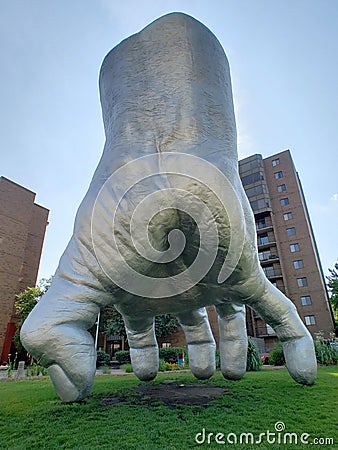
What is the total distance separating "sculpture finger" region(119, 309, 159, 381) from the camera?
4.77 m

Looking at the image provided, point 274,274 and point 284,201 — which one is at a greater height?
point 284,201

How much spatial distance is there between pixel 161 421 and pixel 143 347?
2062 mm

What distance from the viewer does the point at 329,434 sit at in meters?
2.53

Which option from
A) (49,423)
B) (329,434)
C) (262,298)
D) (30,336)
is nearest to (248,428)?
(329,434)

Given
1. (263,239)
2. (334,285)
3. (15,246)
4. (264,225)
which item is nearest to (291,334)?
(334,285)

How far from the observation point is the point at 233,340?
4.83 meters

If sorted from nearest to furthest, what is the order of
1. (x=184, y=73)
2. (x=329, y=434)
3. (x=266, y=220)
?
(x=329, y=434)
(x=184, y=73)
(x=266, y=220)

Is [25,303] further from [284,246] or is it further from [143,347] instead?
[284,246]

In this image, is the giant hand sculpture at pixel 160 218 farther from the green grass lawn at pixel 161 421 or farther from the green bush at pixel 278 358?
the green bush at pixel 278 358

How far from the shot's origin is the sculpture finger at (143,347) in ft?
15.6

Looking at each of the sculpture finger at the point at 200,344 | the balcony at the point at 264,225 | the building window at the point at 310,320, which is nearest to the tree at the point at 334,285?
the building window at the point at 310,320

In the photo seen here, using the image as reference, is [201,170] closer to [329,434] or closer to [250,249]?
[250,249]

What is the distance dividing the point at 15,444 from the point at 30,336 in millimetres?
734

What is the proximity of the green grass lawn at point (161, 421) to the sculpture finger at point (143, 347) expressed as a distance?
89 cm
